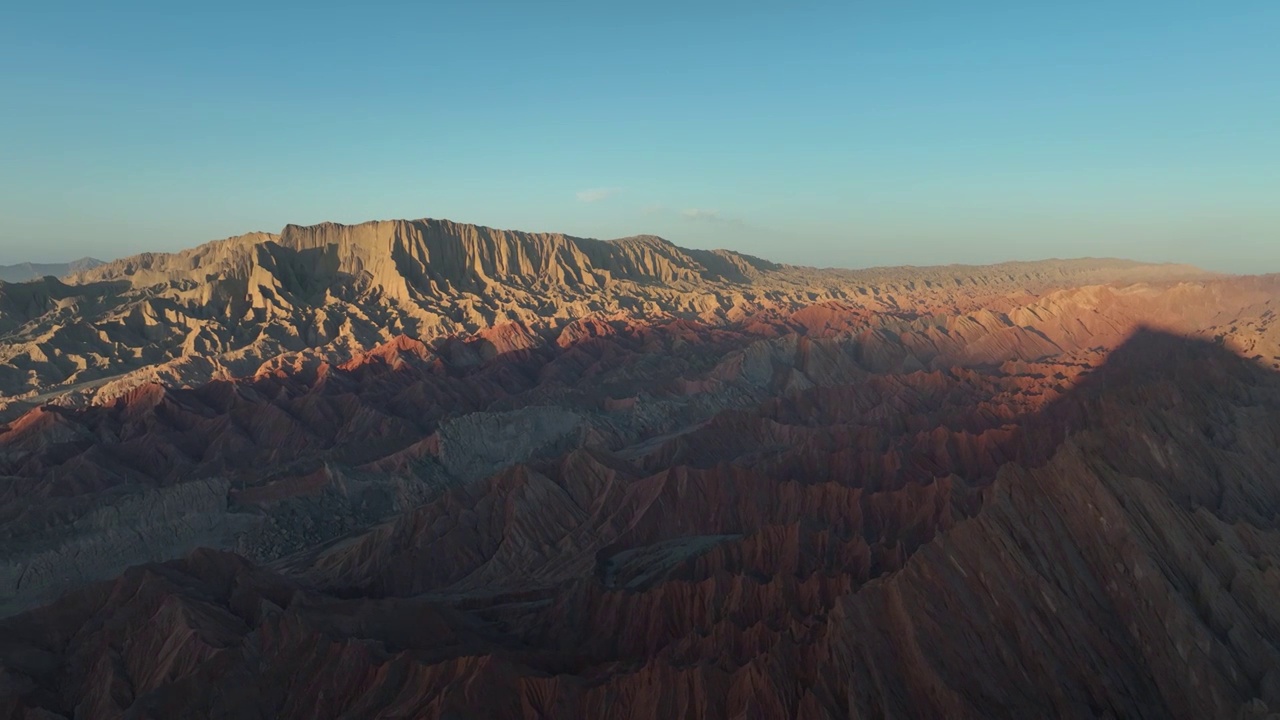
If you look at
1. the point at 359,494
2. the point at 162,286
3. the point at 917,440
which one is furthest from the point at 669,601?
the point at 162,286

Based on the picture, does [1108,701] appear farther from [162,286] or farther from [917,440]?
[162,286]

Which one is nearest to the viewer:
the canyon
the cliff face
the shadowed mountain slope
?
the shadowed mountain slope

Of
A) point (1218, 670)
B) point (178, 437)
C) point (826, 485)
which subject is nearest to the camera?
point (1218, 670)

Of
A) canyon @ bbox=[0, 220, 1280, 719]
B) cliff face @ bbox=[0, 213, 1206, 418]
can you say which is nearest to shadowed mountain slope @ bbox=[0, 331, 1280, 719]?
canyon @ bbox=[0, 220, 1280, 719]

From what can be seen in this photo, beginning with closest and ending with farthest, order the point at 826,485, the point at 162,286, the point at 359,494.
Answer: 1. the point at 826,485
2. the point at 359,494
3. the point at 162,286

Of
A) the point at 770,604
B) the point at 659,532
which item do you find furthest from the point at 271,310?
the point at 770,604

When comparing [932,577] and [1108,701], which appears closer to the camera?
[1108,701]

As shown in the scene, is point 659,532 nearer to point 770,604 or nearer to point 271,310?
point 770,604

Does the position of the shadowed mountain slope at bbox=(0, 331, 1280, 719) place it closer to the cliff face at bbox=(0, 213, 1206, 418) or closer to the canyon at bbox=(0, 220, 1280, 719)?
the canyon at bbox=(0, 220, 1280, 719)

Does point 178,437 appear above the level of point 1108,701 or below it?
below
